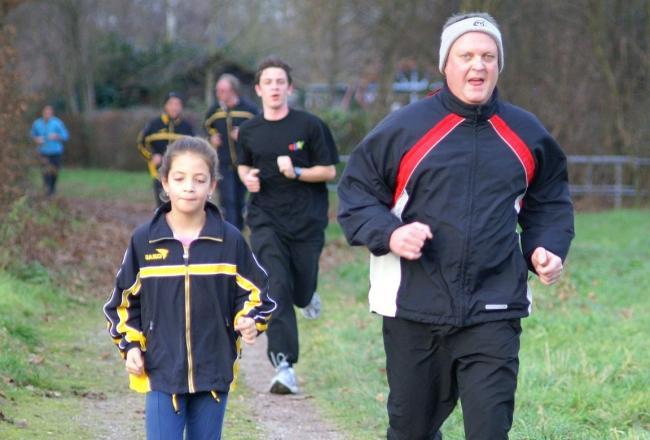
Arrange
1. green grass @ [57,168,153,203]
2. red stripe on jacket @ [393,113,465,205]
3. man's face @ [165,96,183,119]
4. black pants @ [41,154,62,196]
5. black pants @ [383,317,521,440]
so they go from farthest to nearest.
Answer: green grass @ [57,168,153,203] → black pants @ [41,154,62,196] → man's face @ [165,96,183,119] → red stripe on jacket @ [393,113,465,205] → black pants @ [383,317,521,440]

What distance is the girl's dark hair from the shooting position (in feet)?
16.3

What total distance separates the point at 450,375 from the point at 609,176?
22692 millimetres

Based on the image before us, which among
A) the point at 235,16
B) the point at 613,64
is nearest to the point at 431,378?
the point at 613,64

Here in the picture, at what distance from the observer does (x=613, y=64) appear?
87.2ft

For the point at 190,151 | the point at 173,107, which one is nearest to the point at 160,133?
the point at 173,107

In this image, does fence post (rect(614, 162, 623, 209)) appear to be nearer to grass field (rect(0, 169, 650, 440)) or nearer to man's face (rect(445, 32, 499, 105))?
grass field (rect(0, 169, 650, 440))

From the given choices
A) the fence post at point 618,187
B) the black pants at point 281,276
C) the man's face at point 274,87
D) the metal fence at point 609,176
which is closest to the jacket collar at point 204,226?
the black pants at point 281,276

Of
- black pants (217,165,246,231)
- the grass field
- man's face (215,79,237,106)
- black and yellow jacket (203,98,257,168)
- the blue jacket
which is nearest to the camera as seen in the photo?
the grass field

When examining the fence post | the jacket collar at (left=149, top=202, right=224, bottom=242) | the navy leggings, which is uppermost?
the jacket collar at (left=149, top=202, right=224, bottom=242)

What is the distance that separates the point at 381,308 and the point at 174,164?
3.47ft

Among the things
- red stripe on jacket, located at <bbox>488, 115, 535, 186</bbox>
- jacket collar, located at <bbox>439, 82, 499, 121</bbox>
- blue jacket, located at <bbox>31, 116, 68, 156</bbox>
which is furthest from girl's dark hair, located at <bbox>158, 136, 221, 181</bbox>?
blue jacket, located at <bbox>31, 116, 68, 156</bbox>

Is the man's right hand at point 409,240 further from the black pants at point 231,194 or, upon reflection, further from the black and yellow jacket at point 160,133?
the black and yellow jacket at point 160,133

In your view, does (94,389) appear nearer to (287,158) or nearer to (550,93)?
(287,158)

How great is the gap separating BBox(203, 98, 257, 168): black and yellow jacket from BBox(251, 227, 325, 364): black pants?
6.48m
